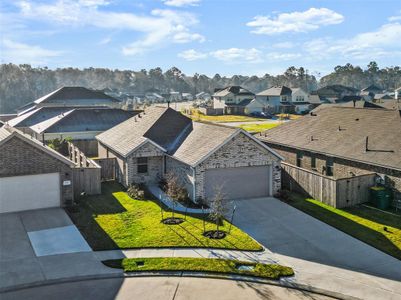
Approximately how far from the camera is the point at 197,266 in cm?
1468

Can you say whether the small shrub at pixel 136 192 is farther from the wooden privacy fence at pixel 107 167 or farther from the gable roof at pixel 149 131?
the wooden privacy fence at pixel 107 167

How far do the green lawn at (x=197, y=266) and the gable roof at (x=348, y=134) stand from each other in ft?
33.3

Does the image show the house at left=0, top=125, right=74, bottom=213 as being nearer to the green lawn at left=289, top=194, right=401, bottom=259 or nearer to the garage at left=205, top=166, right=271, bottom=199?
the garage at left=205, top=166, right=271, bottom=199

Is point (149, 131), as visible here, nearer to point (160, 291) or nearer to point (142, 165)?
point (142, 165)

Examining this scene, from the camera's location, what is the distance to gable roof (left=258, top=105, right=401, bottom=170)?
22797mm

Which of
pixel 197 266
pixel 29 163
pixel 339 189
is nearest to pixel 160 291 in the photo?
pixel 197 266

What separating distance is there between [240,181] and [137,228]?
7.00m

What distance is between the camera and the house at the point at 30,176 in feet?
67.1

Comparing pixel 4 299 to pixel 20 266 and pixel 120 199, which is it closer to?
pixel 20 266

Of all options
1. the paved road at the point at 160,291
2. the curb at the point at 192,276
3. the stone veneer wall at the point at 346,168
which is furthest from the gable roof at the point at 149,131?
the paved road at the point at 160,291

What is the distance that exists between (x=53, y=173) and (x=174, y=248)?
8564 mm

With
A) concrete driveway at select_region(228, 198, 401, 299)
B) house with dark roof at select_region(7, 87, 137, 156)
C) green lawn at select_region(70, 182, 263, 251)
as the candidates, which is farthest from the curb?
house with dark roof at select_region(7, 87, 137, 156)

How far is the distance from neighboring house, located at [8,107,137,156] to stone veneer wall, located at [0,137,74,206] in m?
16.3

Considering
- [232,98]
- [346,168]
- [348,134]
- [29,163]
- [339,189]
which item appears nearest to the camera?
[29,163]
